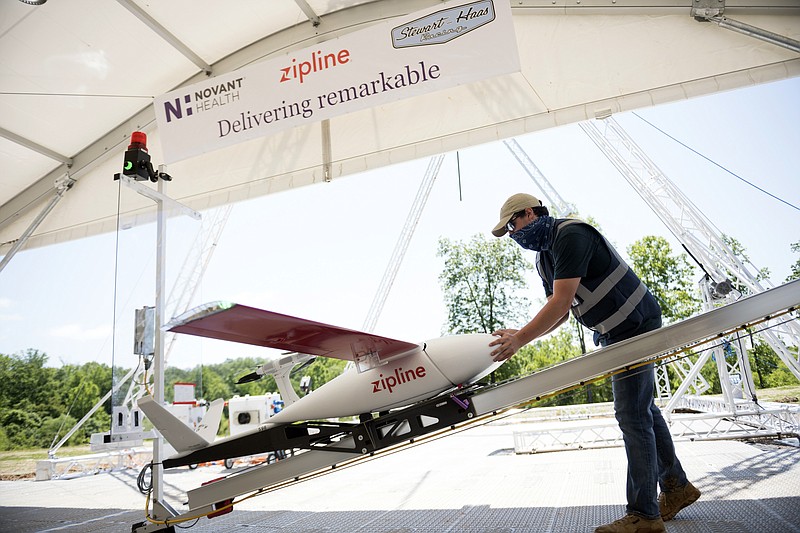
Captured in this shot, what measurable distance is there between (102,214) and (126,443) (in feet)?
9.92

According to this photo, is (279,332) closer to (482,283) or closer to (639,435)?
(639,435)

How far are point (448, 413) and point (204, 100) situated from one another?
3111 mm

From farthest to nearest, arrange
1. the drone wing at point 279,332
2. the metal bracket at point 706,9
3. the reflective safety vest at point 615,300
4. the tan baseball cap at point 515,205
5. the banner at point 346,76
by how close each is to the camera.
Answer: the banner at point 346,76 → the metal bracket at point 706,9 → the tan baseball cap at point 515,205 → the reflective safety vest at point 615,300 → the drone wing at point 279,332

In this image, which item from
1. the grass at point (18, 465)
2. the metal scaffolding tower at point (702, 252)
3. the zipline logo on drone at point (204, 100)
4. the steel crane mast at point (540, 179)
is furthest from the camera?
the steel crane mast at point (540, 179)

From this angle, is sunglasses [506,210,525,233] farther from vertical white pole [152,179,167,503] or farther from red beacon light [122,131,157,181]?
red beacon light [122,131,157,181]

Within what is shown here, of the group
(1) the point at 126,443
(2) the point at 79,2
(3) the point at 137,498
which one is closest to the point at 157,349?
(1) the point at 126,443

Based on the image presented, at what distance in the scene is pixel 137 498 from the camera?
14.7 ft

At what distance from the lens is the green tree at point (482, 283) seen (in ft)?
71.8

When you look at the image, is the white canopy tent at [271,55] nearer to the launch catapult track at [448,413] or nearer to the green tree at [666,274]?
the launch catapult track at [448,413]

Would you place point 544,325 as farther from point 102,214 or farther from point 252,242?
point 252,242

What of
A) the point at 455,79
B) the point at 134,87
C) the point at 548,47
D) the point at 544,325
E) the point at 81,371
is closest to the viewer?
the point at 544,325

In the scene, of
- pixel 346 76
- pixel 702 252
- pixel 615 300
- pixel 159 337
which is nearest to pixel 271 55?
pixel 346 76

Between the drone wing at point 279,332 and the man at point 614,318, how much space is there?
21.5 inches

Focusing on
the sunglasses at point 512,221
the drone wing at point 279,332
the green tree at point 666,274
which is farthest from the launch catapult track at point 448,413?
the green tree at point 666,274
